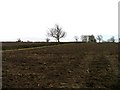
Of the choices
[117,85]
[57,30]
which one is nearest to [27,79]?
[117,85]

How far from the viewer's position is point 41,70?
17156 millimetres

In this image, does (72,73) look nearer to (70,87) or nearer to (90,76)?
(90,76)

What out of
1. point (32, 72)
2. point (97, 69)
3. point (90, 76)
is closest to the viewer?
point (90, 76)

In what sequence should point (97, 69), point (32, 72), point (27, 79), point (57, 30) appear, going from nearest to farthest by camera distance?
point (27, 79), point (32, 72), point (97, 69), point (57, 30)

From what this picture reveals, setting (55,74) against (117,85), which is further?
(55,74)

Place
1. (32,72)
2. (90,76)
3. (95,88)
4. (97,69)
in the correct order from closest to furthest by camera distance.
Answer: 1. (95,88)
2. (90,76)
3. (32,72)
4. (97,69)

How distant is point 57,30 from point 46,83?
111 metres

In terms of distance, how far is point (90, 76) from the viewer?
50.0 feet

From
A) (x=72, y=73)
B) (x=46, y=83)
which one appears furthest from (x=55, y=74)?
(x=46, y=83)

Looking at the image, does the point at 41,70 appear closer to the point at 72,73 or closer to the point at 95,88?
the point at 72,73

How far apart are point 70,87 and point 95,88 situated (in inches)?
44.4

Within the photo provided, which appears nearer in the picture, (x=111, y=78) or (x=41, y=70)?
(x=111, y=78)

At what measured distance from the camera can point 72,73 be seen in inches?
635

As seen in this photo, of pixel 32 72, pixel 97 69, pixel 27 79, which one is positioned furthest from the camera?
pixel 97 69
